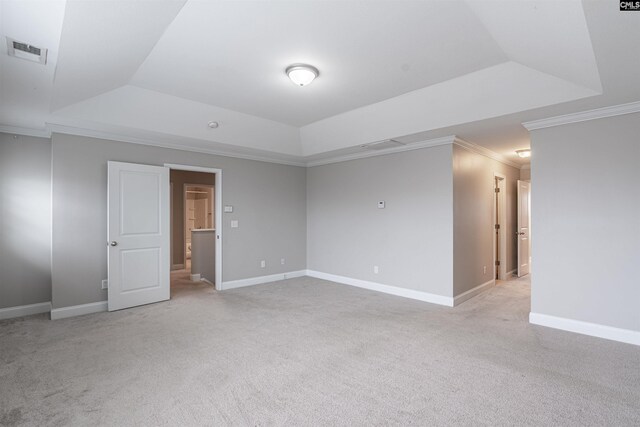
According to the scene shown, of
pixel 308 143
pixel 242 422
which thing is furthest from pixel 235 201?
pixel 242 422

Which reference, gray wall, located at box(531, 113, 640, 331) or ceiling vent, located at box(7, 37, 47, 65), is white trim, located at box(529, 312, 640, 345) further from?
ceiling vent, located at box(7, 37, 47, 65)

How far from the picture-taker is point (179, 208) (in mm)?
7797

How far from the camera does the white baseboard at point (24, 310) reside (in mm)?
4152

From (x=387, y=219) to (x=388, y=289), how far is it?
3.87 feet

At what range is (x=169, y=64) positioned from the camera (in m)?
3.21

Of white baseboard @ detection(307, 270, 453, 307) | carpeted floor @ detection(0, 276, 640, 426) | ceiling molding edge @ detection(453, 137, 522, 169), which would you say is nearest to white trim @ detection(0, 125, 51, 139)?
carpeted floor @ detection(0, 276, 640, 426)

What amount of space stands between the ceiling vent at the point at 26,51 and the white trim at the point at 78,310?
3.10 meters

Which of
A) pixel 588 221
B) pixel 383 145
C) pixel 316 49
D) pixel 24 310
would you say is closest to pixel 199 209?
pixel 24 310

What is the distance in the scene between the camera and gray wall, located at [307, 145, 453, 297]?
4.73 meters

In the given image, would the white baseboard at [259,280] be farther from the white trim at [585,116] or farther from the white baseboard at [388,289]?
the white trim at [585,116]

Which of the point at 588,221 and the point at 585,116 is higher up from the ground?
the point at 585,116

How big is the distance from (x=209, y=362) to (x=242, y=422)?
37.6 inches

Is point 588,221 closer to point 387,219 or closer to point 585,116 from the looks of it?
point 585,116

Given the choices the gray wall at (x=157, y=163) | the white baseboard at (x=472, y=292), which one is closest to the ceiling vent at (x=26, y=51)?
the gray wall at (x=157, y=163)
